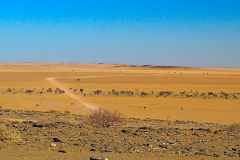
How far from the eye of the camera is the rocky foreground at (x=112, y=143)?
29.2ft

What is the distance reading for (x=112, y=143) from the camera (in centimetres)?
1059

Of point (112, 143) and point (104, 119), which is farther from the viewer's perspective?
point (104, 119)

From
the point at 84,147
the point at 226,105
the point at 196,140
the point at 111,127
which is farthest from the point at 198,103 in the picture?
the point at 84,147

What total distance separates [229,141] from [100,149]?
3.59 m

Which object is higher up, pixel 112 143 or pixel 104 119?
pixel 104 119

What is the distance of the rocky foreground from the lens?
8897 mm

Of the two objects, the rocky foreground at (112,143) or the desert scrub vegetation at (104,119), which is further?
the desert scrub vegetation at (104,119)

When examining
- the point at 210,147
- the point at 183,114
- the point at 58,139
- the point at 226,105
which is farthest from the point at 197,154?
the point at 226,105

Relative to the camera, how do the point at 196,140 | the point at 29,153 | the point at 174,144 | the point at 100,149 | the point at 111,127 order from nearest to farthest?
the point at 29,153 < the point at 100,149 < the point at 174,144 < the point at 196,140 < the point at 111,127

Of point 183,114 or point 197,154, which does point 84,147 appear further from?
point 183,114

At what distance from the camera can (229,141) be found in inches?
430

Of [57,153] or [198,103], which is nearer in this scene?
[57,153]

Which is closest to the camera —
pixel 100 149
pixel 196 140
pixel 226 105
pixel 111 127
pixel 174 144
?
pixel 100 149

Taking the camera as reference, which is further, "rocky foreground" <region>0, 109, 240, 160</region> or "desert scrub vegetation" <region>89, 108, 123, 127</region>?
"desert scrub vegetation" <region>89, 108, 123, 127</region>
